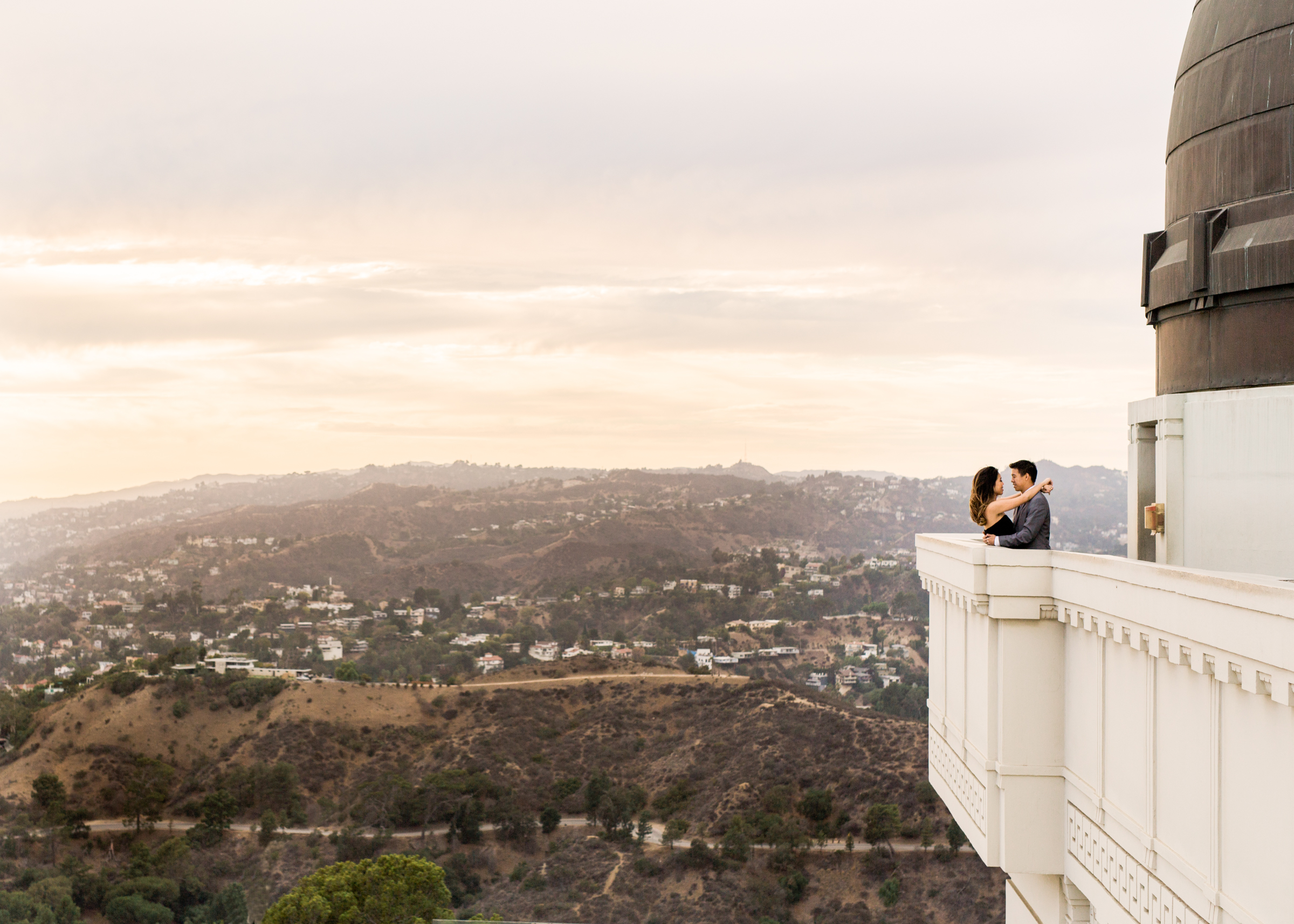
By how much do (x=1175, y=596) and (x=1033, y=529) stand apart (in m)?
2.32

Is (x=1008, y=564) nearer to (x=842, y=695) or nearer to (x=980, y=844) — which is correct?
(x=980, y=844)

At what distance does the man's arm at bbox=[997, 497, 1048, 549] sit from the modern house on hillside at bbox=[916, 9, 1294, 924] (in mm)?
364

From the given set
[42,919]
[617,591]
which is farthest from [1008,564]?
[617,591]

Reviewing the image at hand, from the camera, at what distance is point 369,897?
1280 inches

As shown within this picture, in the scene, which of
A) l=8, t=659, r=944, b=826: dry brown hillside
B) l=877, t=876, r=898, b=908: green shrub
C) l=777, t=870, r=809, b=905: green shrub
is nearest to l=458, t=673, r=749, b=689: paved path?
l=8, t=659, r=944, b=826: dry brown hillside

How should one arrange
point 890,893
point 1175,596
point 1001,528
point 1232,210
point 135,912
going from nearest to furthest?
1. point 1175,596
2. point 1232,210
3. point 1001,528
4. point 890,893
5. point 135,912

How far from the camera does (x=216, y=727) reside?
59.8 meters

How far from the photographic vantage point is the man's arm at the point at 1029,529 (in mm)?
7441

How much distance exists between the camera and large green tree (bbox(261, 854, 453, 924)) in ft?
101

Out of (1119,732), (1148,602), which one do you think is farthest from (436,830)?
(1148,602)

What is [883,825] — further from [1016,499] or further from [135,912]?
[1016,499]

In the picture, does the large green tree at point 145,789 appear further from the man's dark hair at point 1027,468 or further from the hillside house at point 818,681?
the man's dark hair at point 1027,468

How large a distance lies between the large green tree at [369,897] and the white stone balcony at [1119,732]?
27.5 meters

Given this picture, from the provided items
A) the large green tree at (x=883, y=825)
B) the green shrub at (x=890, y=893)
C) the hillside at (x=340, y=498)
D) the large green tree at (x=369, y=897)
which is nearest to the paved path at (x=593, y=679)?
the large green tree at (x=883, y=825)
